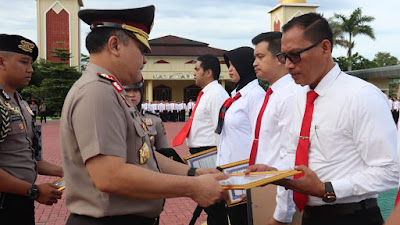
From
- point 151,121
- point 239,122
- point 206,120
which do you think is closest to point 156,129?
point 151,121

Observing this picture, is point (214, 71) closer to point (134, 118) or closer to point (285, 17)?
point (134, 118)

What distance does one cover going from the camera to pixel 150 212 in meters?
2.26

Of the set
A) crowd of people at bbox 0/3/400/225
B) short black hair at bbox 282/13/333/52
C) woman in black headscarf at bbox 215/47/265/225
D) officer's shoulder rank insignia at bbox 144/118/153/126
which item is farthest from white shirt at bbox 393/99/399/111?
short black hair at bbox 282/13/333/52

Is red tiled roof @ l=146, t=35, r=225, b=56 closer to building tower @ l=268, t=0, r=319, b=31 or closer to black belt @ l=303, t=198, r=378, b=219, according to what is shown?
building tower @ l=268, t=0, r=319, b=31

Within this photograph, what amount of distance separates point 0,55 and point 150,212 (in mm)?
1960

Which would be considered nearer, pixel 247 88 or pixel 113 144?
pixel 113 144

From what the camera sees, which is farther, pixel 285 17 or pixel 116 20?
pixel 285 17

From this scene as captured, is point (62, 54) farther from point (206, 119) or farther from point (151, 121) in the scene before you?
point (151, 121)

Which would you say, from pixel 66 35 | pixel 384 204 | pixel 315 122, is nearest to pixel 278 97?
pixel 315 122

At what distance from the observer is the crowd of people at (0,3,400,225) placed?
2012 mm

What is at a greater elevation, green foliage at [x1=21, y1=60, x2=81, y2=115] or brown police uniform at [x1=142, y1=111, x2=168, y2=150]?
green foliage at [x1=21, y1=60, x2=81, y2=115]

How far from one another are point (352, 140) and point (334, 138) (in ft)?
0.32

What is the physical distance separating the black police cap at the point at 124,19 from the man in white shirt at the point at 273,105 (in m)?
1.57

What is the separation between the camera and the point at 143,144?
7.26 feet
